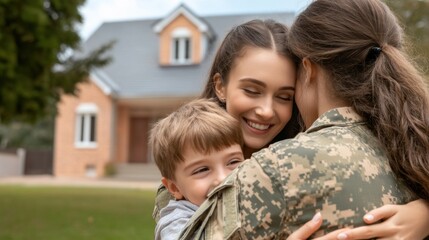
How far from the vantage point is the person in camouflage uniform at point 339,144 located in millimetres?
1744

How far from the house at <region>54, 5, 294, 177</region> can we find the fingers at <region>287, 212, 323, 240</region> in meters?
25.3

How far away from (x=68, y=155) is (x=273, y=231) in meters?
27.9

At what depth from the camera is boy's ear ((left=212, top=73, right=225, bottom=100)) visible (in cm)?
283

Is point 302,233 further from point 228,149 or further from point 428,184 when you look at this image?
point 228,149

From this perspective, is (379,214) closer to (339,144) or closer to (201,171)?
(339,144)

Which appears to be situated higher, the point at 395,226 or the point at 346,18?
the point at 346,18

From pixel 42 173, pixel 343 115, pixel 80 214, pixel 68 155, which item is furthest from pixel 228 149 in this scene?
pixel 42 173

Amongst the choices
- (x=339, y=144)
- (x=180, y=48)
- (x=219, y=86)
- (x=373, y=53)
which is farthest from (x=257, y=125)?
(x=180, y=48)

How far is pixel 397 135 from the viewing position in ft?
6.33

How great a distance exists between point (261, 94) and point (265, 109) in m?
0.07

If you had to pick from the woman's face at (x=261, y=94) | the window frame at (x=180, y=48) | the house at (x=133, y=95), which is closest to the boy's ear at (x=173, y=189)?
the woman's face at (x=261, y=94)

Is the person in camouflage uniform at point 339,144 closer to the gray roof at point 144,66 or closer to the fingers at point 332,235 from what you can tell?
the fingers at point 332,235

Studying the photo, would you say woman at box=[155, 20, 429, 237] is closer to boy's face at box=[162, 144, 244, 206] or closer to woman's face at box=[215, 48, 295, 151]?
woman's face at box=[215, 48, 295, 151]

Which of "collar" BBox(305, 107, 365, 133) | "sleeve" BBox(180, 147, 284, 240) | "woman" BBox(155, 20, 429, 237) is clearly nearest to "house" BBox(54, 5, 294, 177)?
"woman" BBox(155, 20, 429, 237)
